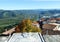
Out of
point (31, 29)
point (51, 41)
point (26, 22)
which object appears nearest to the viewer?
point (51, 41)

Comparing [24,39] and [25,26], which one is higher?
[24,39]

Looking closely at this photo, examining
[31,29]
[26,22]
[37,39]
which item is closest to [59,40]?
[37,39]

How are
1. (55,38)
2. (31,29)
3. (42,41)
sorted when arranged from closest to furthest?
(42,41) → (55,38) → (31,29)

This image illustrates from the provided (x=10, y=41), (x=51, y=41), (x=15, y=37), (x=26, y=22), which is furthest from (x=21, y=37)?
(x=26, y=22)

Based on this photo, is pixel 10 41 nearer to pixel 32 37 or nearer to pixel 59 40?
pixel 32 37

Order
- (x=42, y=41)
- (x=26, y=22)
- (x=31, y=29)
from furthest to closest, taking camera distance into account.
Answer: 1. (x=26, y=22)
2. (x=31, y=29)
3. (x=42, y=41)

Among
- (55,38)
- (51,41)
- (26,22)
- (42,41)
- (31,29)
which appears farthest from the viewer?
(26,22)

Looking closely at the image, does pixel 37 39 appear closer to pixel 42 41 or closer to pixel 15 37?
pixel 42 41

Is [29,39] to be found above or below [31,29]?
above

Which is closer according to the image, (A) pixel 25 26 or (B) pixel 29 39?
(B) pixel 29 39
